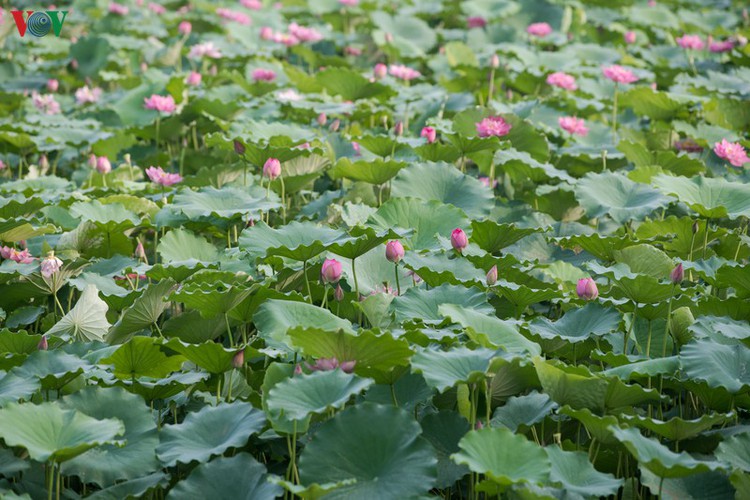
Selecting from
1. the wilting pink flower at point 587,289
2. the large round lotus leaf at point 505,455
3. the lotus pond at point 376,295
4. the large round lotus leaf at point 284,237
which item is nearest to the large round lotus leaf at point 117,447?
the lotus pond at point 376,295

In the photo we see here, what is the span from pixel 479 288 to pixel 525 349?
0.97 ft

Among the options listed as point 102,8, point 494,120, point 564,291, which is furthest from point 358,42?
point 564,291

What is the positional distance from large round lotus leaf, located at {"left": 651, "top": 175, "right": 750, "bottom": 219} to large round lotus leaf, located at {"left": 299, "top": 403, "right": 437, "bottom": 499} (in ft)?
4.31

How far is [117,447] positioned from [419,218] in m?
1.18

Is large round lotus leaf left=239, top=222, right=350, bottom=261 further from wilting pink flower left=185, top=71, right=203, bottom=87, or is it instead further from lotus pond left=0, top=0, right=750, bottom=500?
wilting pink flower left=185, top=71, right=203, bottom=87

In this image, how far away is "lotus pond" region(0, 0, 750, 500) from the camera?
1.76 metres

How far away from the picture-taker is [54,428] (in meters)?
1.72

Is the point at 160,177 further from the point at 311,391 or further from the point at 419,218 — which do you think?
the point at 311,391

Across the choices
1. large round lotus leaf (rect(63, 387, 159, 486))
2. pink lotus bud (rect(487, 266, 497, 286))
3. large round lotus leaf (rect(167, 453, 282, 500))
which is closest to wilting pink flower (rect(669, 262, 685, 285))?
pink lotus bud (rect(487, 266, 497, 286))

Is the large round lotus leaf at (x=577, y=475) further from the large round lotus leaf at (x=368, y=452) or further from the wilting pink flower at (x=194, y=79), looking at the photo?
the wilting pink flower at (x=194, y=79)

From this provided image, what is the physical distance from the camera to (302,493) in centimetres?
160

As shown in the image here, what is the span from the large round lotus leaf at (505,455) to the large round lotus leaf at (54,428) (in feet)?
2.10

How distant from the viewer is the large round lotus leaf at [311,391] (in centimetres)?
174

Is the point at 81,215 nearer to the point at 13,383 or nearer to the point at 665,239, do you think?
the point at 13,383
